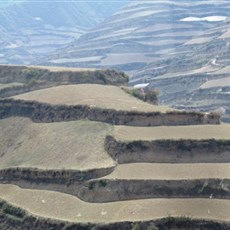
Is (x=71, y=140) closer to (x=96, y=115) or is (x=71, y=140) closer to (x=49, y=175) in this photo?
(x=96, y=115)

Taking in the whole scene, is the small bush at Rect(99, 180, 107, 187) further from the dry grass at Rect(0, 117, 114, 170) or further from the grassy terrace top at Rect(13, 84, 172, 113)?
the grassy terrace top at Rect(13, 84, 172, 113)

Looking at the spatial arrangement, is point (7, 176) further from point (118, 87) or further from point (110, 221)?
point (118, 87)

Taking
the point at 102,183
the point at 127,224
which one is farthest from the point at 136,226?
the point at 102,183

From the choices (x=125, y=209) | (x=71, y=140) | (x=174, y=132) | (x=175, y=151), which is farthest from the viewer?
(x=71, y=140)

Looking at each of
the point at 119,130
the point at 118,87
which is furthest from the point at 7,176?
the point at 118,87

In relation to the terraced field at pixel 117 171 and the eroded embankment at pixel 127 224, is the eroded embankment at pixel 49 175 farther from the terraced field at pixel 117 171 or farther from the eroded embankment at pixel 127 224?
the eroded embankment at pixel 127 224
